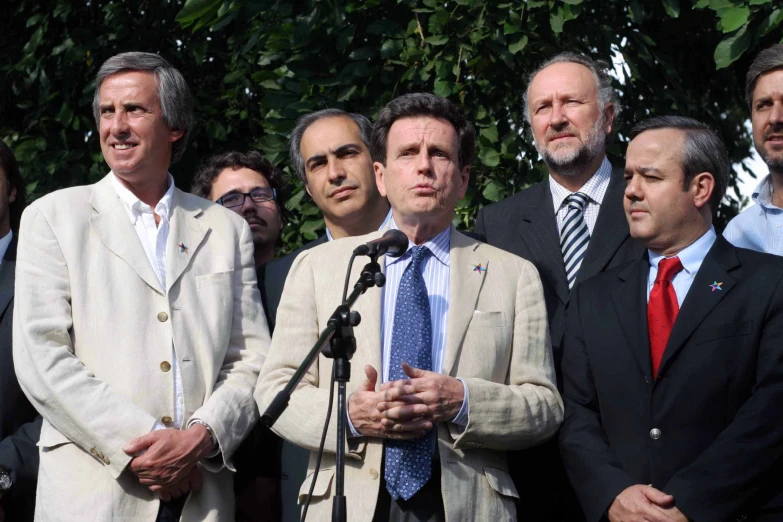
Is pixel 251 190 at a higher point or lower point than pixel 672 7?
lower

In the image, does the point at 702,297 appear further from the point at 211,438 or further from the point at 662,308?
the point at 211,438

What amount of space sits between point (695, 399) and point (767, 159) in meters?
1.44

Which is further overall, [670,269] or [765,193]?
[765,193]

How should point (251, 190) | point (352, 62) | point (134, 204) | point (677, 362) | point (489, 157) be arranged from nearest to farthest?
point (677, 362) → point (134, 204) → point (251, 190) → point (489, 157) → point (352, 62)

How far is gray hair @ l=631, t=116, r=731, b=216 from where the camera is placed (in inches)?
169

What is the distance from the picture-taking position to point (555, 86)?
5164 millimetres

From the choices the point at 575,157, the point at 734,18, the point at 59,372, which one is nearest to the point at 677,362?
the point at 575,157

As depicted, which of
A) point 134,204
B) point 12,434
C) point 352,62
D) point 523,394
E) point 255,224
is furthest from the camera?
point 352,62

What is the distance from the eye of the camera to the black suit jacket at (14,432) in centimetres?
438

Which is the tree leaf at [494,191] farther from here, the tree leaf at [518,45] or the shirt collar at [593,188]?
the shirt collar at [593,188]

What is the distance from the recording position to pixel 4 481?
4328mm

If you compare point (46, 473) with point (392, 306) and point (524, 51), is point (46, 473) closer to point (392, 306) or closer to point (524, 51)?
point (392, 306)

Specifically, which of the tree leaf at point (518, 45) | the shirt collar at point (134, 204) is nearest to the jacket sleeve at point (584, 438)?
the shirt collar at point (134, 204)

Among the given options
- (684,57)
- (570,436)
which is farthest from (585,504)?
(684,57)
